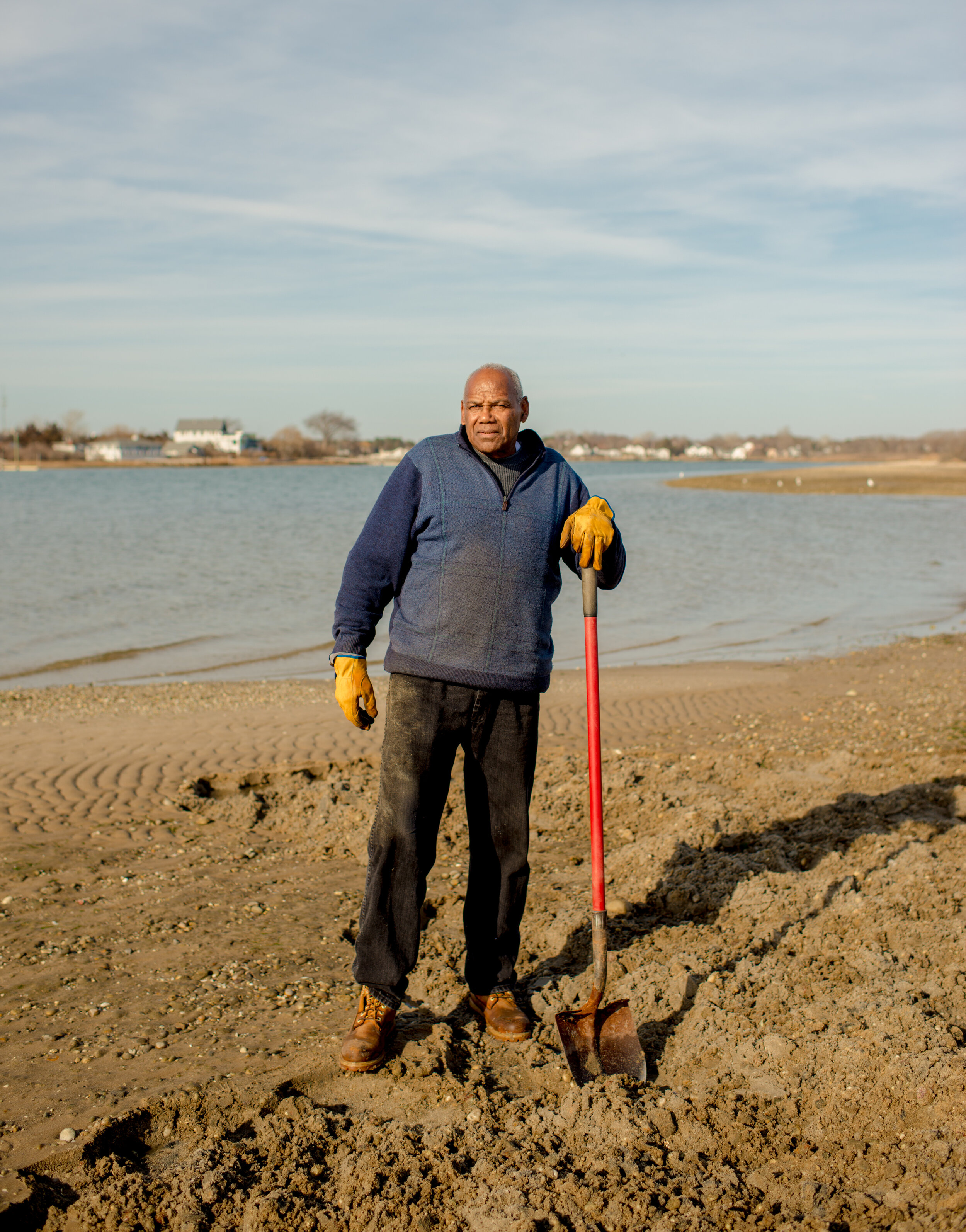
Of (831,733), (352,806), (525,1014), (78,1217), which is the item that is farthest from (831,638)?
(78,1217)

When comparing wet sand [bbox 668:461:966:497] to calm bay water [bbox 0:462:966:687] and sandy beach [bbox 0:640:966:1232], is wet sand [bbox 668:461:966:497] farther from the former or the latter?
sandy beach [bbox 0:640:966:1232]

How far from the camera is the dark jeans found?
3.29 m

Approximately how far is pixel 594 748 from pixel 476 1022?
42.9 inches

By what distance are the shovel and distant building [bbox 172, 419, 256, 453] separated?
505ft

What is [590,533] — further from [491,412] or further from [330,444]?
[330,444]

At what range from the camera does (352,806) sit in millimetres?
5695

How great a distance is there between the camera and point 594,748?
3480mm

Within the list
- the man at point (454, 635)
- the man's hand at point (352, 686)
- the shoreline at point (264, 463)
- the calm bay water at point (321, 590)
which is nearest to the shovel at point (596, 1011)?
the man at point (454, 635)

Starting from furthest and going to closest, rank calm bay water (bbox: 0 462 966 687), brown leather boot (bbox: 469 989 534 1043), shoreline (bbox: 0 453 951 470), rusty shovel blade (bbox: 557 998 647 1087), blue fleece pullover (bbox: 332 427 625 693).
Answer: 1. shoreline (bbox: 0 453 951 470)
2. calm bay water (bbox: 0 462 966 687)
3. brown leather boot (bbox: 469 989 534 1043)
4. blue fleece pullover (bbox: 332 427 625 693)
5. rusty shovel blade (bbox: 557 998 647 1087)

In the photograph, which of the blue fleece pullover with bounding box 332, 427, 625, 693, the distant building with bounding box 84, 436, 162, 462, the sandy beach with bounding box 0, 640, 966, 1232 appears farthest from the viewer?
the distant building with bounding box 84, 436, 162, 462

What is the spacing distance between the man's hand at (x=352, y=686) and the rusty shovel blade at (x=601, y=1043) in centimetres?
119

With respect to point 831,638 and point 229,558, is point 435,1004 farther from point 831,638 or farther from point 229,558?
point 229,558

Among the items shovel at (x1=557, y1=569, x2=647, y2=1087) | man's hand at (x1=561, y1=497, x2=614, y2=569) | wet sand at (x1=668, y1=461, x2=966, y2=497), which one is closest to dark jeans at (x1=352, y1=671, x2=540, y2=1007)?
shovel at (x1=557, y1=569, x2=647, y2=1087)

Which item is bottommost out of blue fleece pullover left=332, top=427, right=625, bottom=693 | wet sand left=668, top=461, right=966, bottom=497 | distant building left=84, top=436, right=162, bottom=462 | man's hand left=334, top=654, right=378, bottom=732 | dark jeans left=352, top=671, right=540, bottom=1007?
dark jeans left=352, top=671, right=540, bottom=1007
